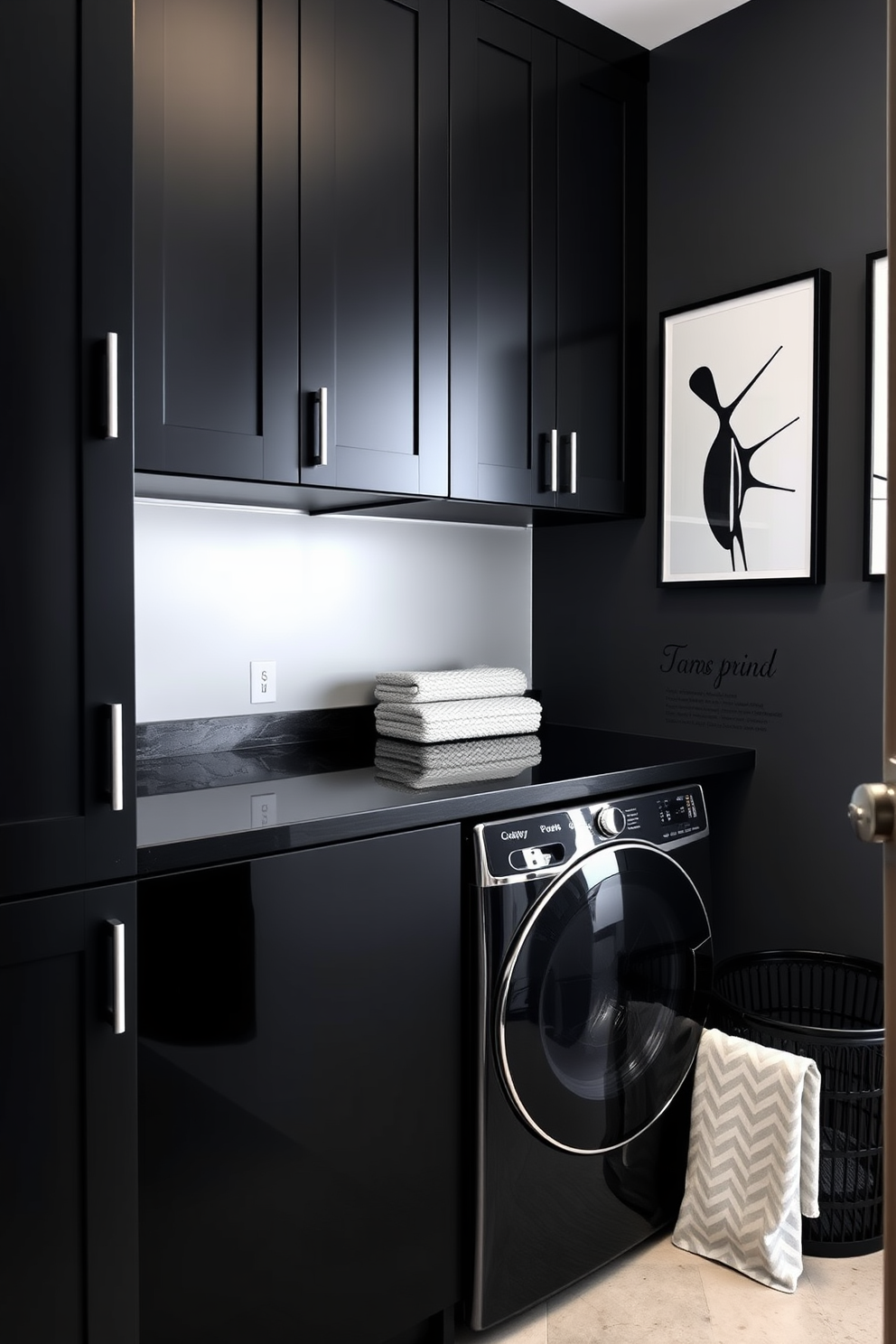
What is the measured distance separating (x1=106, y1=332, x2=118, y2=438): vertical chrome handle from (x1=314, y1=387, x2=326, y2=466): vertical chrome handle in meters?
0.58

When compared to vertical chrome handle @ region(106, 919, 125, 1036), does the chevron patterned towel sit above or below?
below

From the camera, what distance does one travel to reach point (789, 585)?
2.19 meters

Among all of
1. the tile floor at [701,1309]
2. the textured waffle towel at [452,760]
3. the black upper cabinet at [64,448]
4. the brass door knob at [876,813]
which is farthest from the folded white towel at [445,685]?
the brass door knob at [876,813]

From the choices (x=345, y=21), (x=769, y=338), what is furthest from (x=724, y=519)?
(x=345, y=21)

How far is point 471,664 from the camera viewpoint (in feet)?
8.77

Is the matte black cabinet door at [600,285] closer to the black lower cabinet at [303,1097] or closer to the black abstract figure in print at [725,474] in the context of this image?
the black abstract figure in print at [725,474]

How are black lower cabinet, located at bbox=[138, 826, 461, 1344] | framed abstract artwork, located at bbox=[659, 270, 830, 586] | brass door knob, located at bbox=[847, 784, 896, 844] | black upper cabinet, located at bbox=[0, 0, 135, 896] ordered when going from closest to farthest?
brass door knob, located at bbox=[847, 784, 896, 844] < black upper cabinet, located at bbox=[0, 0, 135, 896] < black lower cabinet, located at bbox=[138, 826, 461, 1344] < framed abstract artwork, located at bbox=[659, 270, 830, 586]

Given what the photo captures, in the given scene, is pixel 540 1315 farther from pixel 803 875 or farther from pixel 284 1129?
pixel 803 875

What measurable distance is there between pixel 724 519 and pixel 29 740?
1.63 m

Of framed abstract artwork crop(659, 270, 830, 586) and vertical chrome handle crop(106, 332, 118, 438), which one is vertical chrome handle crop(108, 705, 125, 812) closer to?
vertical chrome handle crop(106, 332, 118, 438)

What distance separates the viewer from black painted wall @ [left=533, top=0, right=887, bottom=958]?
2.08 meters

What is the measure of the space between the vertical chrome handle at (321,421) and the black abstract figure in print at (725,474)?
0.97m

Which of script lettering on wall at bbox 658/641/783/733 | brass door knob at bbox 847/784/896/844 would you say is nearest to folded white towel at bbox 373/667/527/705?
script lettering on wall at bbox 658/641/783/733

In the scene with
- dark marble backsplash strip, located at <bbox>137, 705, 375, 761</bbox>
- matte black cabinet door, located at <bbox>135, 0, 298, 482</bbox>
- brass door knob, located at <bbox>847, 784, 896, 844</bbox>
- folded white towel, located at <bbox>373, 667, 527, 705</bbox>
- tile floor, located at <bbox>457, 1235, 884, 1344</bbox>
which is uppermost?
matte black cabinet door, located at <bbox>135, 0, 298, 482</bbox>
